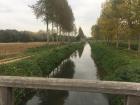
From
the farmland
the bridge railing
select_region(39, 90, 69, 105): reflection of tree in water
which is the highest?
the bridge railing

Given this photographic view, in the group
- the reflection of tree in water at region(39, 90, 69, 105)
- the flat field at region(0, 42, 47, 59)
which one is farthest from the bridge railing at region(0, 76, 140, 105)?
the flat field at region(0, 42, 47, 59)

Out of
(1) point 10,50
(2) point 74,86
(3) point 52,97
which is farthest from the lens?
(1) point 10,50

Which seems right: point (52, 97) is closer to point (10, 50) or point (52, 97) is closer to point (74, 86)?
point (74, 86)

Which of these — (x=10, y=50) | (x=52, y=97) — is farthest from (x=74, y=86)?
(x=10, y=50)

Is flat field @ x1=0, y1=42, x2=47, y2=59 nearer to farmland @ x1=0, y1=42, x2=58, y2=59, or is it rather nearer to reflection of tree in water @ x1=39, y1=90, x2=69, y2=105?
farmland @ x1=0, y1=42, x2=58, y2=59

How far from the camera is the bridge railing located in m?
4.07

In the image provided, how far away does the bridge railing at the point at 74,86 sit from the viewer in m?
4.07

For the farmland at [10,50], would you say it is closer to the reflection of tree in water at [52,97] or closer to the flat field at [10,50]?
the flat field at [10,50]

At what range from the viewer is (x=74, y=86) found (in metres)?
4.33

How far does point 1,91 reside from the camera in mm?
4633

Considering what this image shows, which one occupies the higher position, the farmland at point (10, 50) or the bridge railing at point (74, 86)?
the bridge railing at point (74, 86)

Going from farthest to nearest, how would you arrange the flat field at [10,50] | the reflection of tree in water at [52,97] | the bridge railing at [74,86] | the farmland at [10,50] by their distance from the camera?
the flat field at [10,50], the farmland at [10,50], the reflection of tree in water at [52,97], the bridge railing at [74,86]

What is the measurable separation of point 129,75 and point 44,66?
37.5 ft

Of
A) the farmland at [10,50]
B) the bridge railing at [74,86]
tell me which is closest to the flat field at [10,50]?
the farmland at [10,50]
